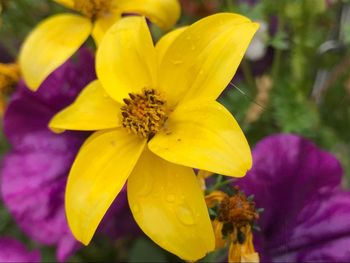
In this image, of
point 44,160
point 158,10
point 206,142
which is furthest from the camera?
point 44,160

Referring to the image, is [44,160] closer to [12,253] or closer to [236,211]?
[12,253]

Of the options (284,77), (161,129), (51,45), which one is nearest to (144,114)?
(161,129)

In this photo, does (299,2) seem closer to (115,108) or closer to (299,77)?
(299,77)

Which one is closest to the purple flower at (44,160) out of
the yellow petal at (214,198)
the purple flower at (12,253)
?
the purple flower at (12,253)

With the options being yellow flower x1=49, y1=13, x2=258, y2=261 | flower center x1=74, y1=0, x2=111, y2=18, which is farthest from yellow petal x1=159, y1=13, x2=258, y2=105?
flower center x1=74, y1=0, x2=111, y2=18

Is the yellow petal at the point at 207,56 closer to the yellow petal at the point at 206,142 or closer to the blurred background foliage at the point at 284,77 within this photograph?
the yellow petal at the point at 206,142

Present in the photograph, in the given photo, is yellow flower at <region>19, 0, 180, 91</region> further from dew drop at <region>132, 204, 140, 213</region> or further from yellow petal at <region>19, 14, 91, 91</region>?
dew drop at <region>132, 204, 140, 213</region>
